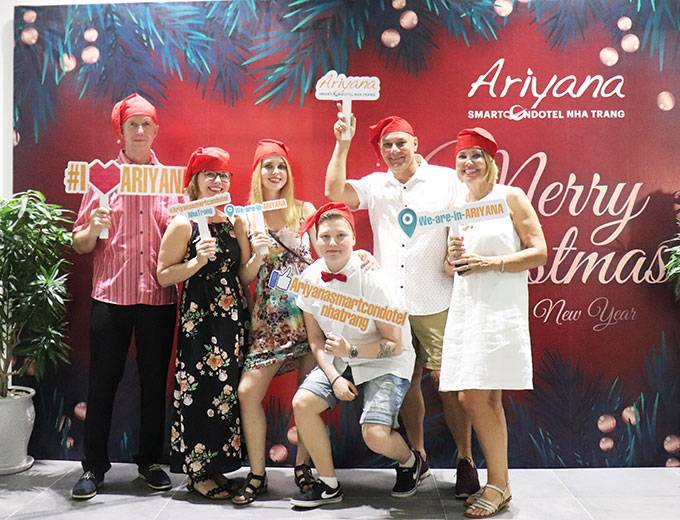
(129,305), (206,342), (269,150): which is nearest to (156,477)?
(206,342)

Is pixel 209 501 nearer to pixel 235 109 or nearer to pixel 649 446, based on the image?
pixel 235 109

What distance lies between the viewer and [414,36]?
3.76 m

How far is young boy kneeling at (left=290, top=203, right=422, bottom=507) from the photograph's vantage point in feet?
10.3

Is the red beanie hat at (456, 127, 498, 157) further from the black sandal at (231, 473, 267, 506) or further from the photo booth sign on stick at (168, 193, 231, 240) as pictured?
the black sandal at (231, 473, 267, 506)

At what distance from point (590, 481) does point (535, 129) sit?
1959mm

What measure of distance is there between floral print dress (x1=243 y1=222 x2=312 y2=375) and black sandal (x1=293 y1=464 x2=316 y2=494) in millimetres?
549

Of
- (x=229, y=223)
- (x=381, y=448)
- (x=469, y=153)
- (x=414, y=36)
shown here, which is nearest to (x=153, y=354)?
(x=229, y=223)

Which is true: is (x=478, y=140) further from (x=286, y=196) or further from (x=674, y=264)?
(x=674, y=264)

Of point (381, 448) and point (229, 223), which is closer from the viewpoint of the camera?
point (381, 448)

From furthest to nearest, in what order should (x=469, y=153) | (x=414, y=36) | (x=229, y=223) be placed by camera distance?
(x=414, y=36) < (x=229, y=223) < (x=469, y=153)

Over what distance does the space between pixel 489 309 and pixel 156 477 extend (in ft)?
6.28

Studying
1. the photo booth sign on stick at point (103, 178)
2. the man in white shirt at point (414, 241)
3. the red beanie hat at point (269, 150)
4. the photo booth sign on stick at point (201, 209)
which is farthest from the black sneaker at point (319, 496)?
the photo booth sign on stick at point (103, 178)

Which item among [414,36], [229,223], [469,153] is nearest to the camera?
[469,153]

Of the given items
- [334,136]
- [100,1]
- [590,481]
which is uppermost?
[100,1]
